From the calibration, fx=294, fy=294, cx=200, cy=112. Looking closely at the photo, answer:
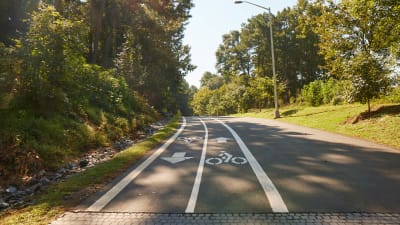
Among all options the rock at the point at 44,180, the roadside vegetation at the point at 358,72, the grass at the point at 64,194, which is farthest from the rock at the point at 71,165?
the roadside vegetation at the point at 358,72

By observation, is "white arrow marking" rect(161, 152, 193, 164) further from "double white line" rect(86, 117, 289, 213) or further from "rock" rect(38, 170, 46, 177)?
"rock" rect(38, 170, 46, 177)

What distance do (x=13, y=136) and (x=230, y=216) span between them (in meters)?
6.46

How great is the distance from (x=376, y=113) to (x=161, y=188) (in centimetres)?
1321

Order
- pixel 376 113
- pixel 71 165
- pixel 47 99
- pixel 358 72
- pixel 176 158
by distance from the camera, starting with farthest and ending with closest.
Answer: pixel 358 72
pixel 376 113
pixel 47 99
pixel 176 158
pixel 71 165

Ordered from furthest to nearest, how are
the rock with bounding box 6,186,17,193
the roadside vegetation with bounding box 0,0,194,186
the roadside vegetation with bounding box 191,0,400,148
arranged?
1. the roadside vegetation with bounding box 191,0,400,148
2. the roadside vegetation with bounding box 0,0,194,186
3. the rock with bounding box 6,186,17,193

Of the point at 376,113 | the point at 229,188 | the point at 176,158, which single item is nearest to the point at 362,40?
the point at 376,113

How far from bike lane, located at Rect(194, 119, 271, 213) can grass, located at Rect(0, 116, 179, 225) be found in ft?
7.22

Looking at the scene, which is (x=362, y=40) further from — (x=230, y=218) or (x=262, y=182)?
(x=230, y=218)

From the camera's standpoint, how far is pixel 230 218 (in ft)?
13.7

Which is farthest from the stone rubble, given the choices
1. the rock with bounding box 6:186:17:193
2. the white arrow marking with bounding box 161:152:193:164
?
the white arrow marking with bounding box 161:152:193:164

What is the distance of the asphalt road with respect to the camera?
464 cm

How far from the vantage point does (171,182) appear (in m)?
6.08

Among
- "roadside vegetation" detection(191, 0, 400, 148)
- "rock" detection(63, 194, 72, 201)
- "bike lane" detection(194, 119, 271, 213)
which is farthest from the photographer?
"roadside vegetation" detection(191, 0, 400, 148)

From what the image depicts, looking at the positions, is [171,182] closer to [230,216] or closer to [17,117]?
[230,216]
